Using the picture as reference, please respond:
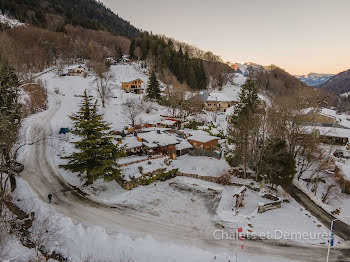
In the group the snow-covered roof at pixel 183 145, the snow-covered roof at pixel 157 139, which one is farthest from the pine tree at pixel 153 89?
the snow-covered roof at pixel 183 145

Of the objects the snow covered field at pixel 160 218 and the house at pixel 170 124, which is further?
the house at pixel 170 124

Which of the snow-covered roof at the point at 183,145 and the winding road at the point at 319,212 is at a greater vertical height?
the snow-covered roof at the point at 183,145

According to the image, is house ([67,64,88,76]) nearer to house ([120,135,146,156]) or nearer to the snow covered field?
the snow covered field

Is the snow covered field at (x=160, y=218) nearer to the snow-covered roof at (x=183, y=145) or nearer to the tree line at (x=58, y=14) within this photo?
the snow-covered roof at (x=183, y=145)

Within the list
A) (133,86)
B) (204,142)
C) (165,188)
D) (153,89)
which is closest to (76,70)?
(133,86)

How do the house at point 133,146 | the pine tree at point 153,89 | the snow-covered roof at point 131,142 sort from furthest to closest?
the pine tree at point 153,89
the house at point 133,146
the snow-covered roof at point 131,142

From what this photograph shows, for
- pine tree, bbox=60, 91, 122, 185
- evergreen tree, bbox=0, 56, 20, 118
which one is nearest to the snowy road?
pine tree, bbox=60, 91, 122, 185

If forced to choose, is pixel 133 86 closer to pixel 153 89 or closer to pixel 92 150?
pixel 153 89
